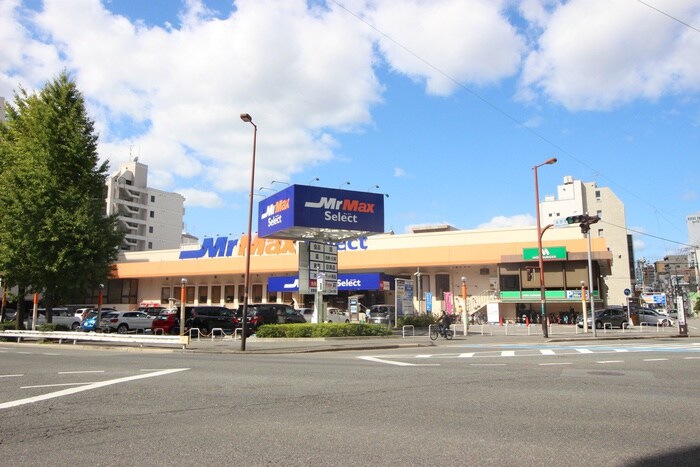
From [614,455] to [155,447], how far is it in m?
4.96

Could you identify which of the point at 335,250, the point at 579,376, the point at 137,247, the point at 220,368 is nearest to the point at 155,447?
the point at 220,368

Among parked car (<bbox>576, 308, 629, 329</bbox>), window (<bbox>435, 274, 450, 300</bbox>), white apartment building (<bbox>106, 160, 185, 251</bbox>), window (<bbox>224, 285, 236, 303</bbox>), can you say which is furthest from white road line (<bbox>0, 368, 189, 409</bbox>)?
white apartment building (<bbox>106, 160, 185, 251</bbox>)

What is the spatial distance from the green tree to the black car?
531 cm

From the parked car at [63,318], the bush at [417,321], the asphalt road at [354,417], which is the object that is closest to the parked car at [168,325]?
the bush at [417,321]

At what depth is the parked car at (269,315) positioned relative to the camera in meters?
31.6

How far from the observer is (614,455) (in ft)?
17.9

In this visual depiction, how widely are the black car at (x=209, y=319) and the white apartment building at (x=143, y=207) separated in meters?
70.7

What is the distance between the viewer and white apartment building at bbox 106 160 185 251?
96.4 m

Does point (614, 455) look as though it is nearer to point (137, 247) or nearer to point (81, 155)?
point (81, 155)

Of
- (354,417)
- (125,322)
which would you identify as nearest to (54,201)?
(125,322)

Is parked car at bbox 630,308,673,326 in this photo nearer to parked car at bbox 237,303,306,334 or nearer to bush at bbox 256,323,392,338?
bush at bbox 256,323,392,338

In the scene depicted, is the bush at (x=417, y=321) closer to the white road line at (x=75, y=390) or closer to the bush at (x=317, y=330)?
the bush at (x=317, y=330)

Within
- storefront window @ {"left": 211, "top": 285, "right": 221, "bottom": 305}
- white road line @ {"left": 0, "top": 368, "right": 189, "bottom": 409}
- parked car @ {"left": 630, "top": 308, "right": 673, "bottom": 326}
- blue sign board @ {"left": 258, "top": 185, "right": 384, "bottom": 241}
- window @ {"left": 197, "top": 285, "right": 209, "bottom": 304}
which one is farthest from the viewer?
window @ {"left": 197, "top": 285, "right": 209, "bottom": 304}

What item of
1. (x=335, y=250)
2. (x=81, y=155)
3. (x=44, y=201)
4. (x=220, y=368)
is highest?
(x=81, y=155)
